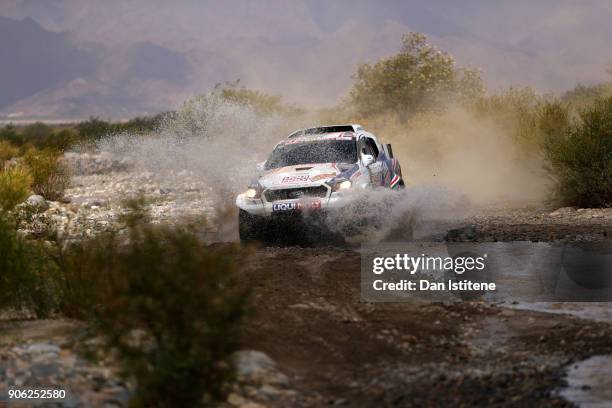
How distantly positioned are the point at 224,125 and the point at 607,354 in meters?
38.5

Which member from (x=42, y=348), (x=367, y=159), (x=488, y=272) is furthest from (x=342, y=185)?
(x=42, y=348)

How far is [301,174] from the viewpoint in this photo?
1577 cm

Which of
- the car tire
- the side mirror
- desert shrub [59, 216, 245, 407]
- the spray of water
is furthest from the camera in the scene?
the side mirror

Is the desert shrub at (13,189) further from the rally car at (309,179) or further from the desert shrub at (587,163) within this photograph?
the desert shrub at (587,163)

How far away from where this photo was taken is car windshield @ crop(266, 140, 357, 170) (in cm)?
1664

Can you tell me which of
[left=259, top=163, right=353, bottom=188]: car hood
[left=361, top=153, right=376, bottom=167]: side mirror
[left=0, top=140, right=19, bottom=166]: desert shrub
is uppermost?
[left=0, top=140, right=19, bottom=166]: desert shrub

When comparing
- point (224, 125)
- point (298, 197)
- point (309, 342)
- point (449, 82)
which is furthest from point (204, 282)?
point (449, 82)

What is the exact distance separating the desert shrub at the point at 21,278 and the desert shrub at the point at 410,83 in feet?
167

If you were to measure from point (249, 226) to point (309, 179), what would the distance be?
4.01 feet

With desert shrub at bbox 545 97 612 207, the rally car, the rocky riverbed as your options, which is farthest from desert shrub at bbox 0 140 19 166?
the rocky riverbed

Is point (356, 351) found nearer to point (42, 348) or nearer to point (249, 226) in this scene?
point (42, 348)

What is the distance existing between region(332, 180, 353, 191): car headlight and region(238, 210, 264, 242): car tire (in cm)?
127

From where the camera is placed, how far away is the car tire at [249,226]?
51.8 ft

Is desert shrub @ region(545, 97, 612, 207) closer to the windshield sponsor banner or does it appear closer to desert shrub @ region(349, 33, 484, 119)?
the windshield sponsor banner
